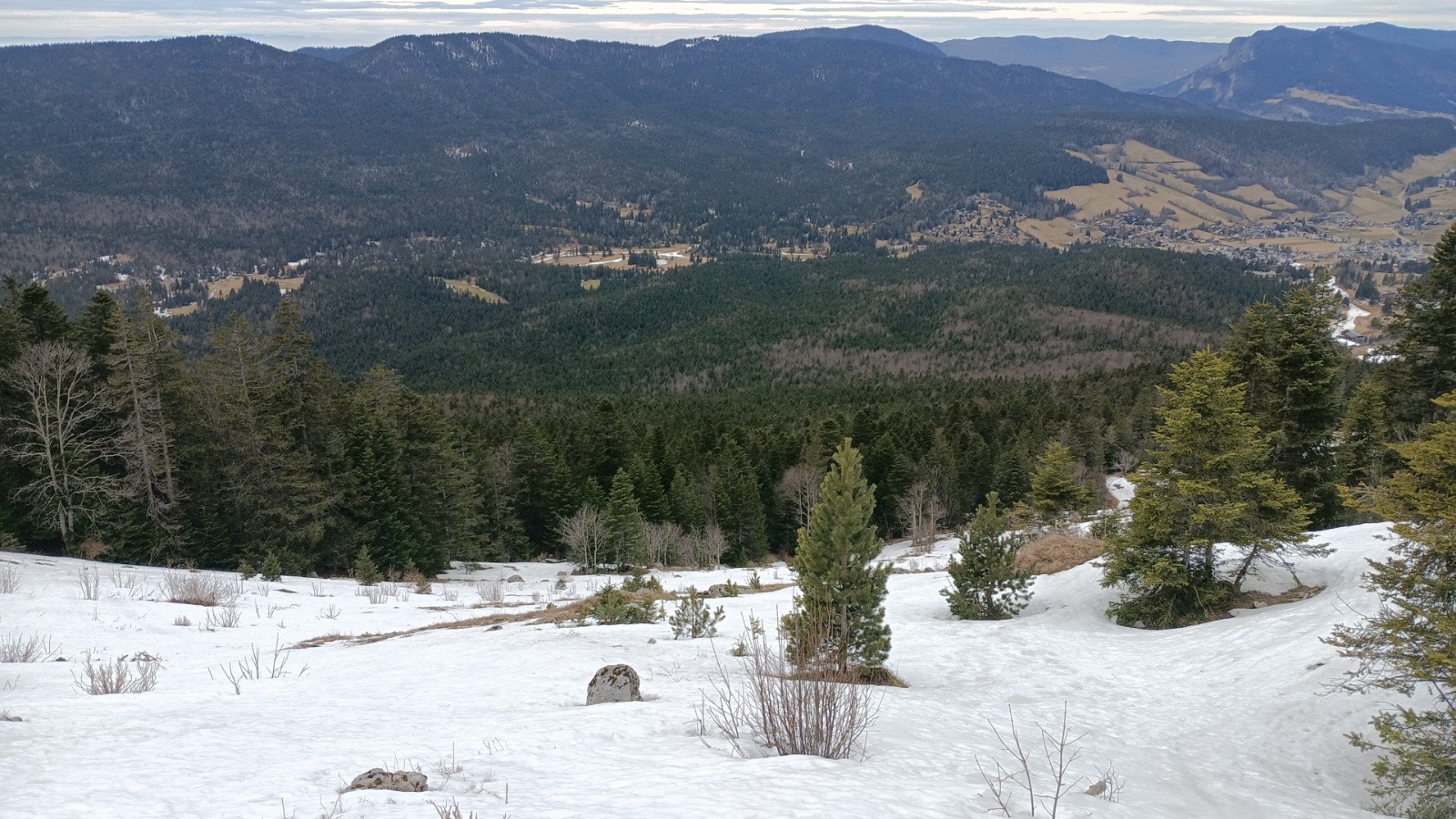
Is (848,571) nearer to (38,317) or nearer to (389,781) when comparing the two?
(389,781)

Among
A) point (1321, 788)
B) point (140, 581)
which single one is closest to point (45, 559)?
point (140, 581)

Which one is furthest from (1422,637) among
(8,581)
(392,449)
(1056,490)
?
(392,449)

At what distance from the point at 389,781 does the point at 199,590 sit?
51.0ft

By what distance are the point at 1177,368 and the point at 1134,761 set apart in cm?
1112

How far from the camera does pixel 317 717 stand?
8.55 meters

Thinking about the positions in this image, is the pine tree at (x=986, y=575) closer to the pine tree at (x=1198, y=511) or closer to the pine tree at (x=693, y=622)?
the pine tree at (x=1198, y=511)

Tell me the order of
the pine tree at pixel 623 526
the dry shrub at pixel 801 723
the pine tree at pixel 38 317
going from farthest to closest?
1. the pine tree at pixel 623 526
2. the pine tree at pixel 38 317
3. the dry shrub at pixel 801 723

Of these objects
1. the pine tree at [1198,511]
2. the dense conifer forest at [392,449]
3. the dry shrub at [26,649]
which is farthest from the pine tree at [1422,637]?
the dense conifer forest at [392,449]

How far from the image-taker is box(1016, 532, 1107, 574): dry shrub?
21.3 meters

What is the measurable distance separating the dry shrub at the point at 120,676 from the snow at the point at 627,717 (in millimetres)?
223

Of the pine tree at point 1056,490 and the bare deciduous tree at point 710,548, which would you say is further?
the bare deciduous tree at point 710,548

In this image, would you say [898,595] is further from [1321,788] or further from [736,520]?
[736,520]

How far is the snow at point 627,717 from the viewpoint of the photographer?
5.98 metres

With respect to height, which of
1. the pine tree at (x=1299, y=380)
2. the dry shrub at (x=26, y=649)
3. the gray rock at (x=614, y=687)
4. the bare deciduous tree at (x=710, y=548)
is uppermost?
the pine tree at (x=1299, y=380)
